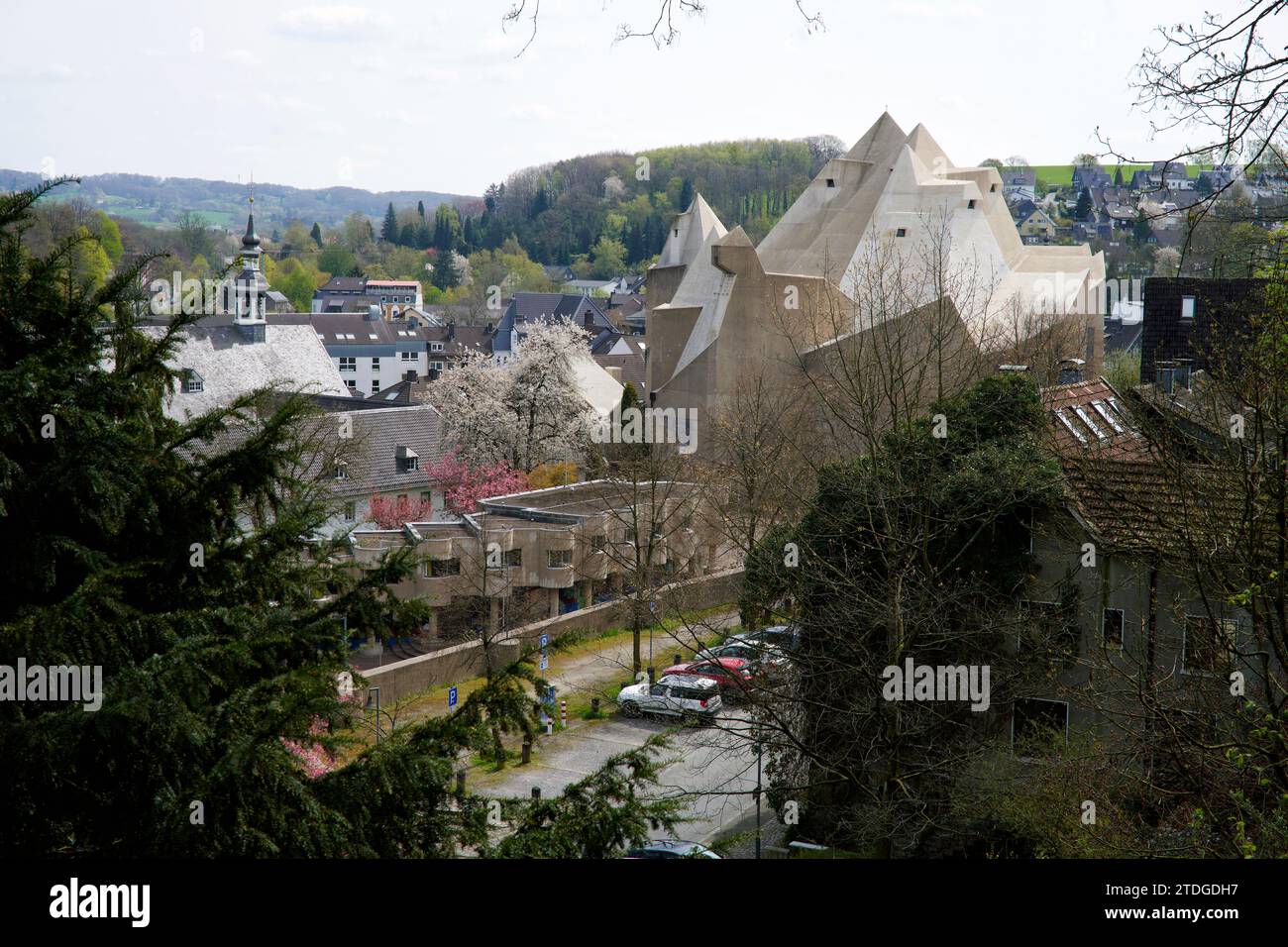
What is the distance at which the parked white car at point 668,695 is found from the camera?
2772 centimetres

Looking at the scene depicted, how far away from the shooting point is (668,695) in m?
28.3

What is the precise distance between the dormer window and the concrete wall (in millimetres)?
12682

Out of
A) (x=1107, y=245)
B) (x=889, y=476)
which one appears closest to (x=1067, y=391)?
(x=889, y=476)

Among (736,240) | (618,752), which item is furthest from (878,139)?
(618,752)

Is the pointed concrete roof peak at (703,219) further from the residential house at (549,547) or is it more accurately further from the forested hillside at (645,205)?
the forested hillside at (645,205)

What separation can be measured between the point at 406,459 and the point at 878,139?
26.0 m

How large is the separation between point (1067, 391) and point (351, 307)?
129 meters

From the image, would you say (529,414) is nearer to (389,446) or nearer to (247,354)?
(389,446)

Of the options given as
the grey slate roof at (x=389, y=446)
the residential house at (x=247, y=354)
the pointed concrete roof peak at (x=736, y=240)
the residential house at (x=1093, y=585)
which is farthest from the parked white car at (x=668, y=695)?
the residential house at (x=247, y=354)

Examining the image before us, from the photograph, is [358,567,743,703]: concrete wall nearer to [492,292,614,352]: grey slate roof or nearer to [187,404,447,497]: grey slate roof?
[187,404,447,497]: grey slate roof

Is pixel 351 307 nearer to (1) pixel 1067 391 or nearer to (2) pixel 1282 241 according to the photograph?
(1) pixel 1067 391

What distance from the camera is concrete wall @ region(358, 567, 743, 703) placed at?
2920 centimetres

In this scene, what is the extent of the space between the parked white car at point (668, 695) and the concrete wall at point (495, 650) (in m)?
1.69

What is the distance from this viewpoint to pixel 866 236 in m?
50.0
